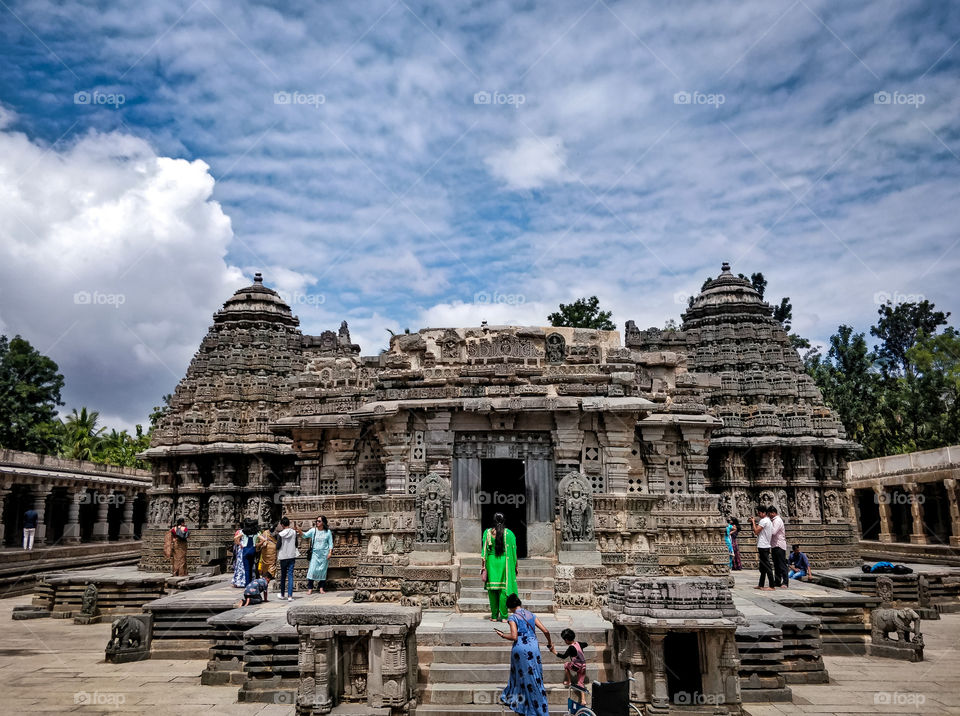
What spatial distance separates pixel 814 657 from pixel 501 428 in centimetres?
622

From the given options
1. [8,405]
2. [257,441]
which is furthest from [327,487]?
[8,405]

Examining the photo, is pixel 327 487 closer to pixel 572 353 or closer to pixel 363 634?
pixel 572 353

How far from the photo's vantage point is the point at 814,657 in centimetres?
1015

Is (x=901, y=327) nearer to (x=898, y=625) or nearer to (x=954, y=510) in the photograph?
(x=954, y=510)

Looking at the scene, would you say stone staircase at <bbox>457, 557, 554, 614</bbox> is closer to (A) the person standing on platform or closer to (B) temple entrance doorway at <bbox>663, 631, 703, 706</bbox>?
(B) temple entrance doorway at <bbox>663, 631, 703, 706</bbox>

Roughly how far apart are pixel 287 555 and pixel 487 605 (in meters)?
4.55

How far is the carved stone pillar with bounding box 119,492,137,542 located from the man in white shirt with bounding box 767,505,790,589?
33.0m

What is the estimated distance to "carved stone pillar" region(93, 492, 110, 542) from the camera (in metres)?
33.3

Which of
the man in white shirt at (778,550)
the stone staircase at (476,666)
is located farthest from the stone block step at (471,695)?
the man in white shirt at (778,550)

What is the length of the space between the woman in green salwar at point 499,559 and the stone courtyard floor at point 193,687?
79 cm

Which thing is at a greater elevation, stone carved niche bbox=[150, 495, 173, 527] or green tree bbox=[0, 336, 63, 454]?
green tree bbox=[0, 336, 63, 454]

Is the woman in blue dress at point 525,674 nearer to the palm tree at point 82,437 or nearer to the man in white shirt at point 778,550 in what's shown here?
the man in white shirt at point 778,550

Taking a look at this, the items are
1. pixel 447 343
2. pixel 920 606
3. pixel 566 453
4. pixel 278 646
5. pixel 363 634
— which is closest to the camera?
pixel 363 634

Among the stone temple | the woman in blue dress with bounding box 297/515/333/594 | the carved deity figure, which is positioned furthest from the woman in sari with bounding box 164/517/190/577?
the woman in blue dress with bounding box 297/515/333/594
